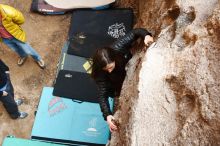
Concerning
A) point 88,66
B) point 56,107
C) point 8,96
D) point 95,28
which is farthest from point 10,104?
point 95,28

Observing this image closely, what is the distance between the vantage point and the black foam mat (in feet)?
17.6

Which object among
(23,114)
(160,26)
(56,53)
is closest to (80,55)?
(56,53)

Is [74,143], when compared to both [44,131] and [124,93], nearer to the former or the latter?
[44,131]

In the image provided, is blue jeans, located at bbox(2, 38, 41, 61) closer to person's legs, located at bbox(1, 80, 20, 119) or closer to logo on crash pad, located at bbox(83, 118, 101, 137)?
person's legs, located at bbox(1, 80, 20, 119)

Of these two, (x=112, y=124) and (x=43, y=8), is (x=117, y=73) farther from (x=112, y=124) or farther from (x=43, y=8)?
(x=43, y=8)

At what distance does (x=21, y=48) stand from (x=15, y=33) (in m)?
0.45

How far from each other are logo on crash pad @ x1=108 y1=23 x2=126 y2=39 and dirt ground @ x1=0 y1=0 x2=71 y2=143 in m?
0.99

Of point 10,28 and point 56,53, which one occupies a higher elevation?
point 10,28

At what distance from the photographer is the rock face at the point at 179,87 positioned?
2961 millimetres

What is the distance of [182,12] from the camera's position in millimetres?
3721

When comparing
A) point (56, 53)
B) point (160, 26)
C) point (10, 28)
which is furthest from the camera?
point (56, 53)

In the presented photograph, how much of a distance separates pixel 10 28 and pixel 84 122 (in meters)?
1.76

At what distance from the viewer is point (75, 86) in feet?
17.9

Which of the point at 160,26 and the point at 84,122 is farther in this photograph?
the point at 84,122
